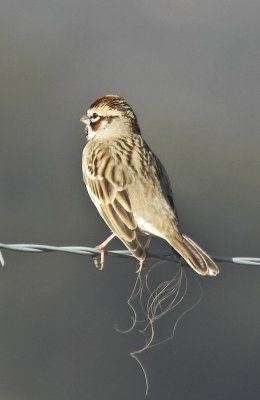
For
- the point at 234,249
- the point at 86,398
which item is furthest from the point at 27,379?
the point at 234,249

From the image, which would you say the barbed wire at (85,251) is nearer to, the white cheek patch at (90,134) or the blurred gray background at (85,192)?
the white cheek patch at (90,134)

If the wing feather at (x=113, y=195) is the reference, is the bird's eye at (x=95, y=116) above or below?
above

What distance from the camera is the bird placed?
7.58m

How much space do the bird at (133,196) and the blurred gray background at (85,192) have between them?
1.55 meters

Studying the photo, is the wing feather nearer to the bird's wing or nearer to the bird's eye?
the bird's wing

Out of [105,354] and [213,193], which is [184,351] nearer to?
[105,354]

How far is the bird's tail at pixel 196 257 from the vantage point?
7.36 m

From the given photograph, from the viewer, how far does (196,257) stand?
24.5 ft

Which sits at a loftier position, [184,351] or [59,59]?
[59,59]

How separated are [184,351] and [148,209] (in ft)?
17.5

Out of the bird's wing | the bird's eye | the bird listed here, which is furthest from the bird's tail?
the bird's eye

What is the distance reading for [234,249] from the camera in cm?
1416

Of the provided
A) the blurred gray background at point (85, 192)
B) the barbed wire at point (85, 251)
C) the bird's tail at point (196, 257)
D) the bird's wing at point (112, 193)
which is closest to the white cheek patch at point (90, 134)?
the bird's wing at point (112, 193)

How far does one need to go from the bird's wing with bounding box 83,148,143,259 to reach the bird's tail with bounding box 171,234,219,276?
0.27m
